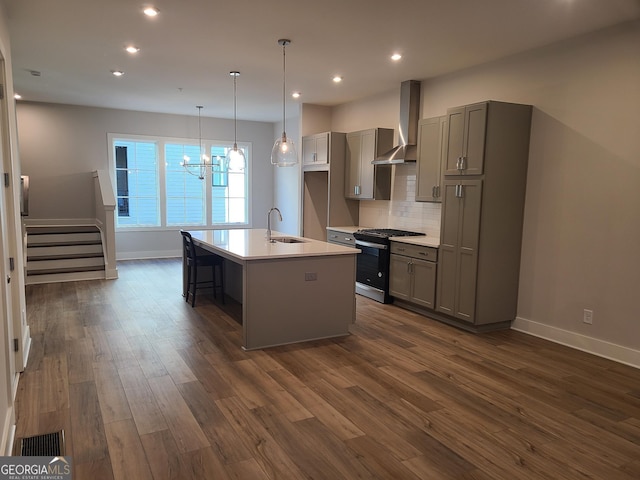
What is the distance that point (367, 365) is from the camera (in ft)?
12.5

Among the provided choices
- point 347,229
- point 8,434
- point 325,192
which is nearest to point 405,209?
point 347,229

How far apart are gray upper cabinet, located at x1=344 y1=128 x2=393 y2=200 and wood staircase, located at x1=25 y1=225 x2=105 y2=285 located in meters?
4.29

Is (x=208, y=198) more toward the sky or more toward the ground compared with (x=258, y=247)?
more toward the sky

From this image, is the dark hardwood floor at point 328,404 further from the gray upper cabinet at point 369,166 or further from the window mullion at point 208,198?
the window mullion at point 208,198

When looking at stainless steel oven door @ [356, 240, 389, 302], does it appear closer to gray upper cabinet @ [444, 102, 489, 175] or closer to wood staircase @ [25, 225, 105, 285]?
gray upper cabinet @ [444, 102, 489, 175]

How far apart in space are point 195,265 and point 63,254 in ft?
10.0

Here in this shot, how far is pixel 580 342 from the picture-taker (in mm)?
4230

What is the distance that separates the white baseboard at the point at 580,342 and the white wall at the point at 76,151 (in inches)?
273

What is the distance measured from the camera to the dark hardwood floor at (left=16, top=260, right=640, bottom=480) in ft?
7.97

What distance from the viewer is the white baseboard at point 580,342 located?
12.7 ft

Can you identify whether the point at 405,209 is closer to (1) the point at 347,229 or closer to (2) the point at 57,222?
(1) the point at 347,229

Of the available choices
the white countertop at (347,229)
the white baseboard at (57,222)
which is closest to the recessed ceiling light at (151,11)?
the white countertop at (347,229)

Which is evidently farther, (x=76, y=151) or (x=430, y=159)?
(x=76, y=151)

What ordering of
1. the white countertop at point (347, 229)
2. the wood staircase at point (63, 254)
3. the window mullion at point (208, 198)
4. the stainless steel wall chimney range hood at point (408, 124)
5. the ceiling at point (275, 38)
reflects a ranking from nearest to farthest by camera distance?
1. the ceiling at point (275, 38)
2. the stainless steel wall chimney range hood at point (408, 124)
3. the white countertop at point (347, 229)
4. the wood staircase at point (63, 254)
5. the window mullion at point (208, 198)
